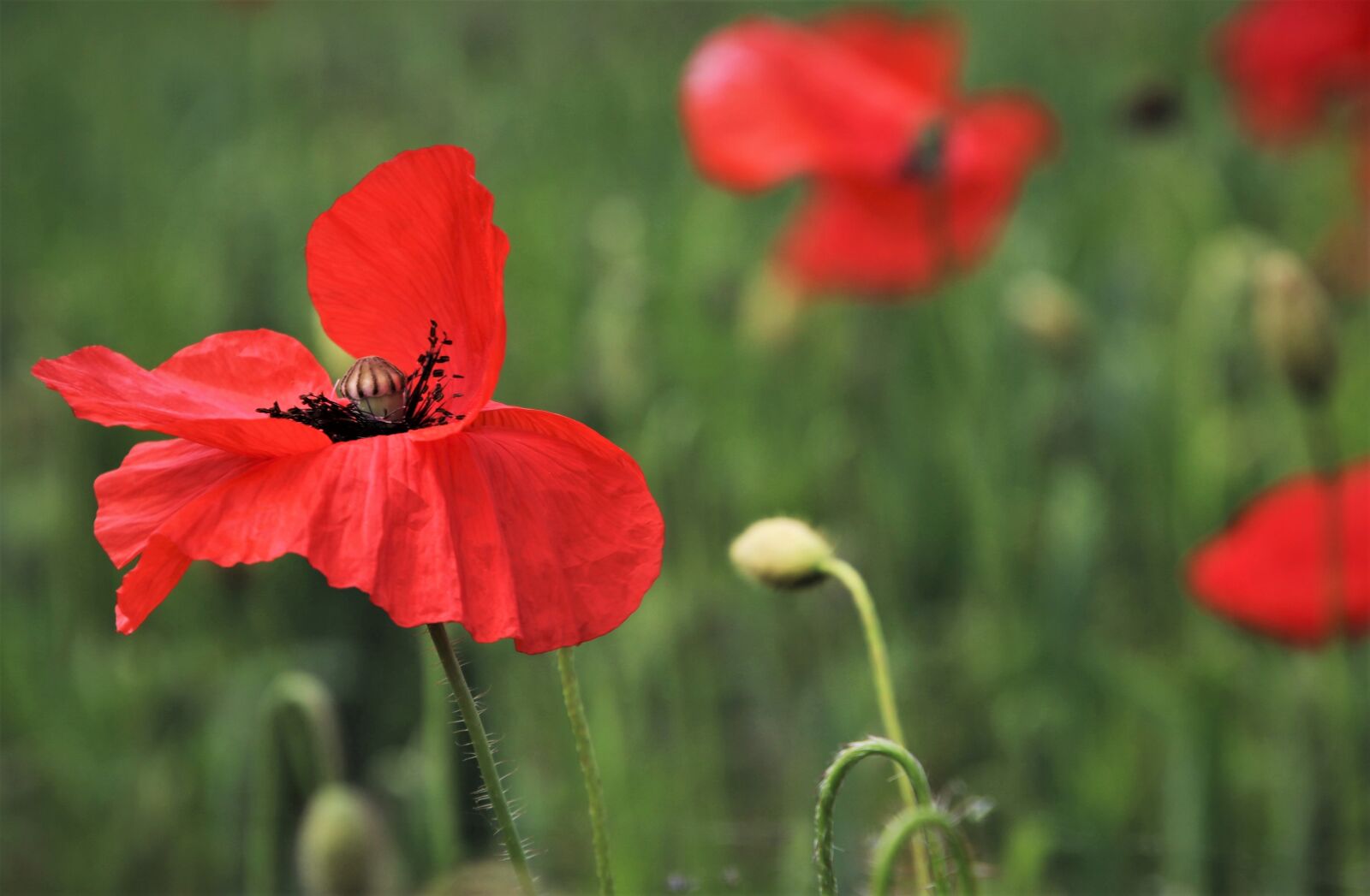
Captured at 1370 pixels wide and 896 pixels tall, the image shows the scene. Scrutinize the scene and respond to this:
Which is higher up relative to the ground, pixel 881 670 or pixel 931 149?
pixel 931 149

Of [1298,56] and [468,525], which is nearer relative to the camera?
[468,525]

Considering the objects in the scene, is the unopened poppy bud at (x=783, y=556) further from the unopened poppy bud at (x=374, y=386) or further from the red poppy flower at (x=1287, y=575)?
the red poppy flower at (x=1287, y=575)

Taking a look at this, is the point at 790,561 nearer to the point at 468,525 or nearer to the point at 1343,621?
the point at 468,525

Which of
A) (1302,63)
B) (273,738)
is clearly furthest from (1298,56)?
(273,738)

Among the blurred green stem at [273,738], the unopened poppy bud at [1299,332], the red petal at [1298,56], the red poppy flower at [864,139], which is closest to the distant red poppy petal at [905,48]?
the red poppy flower at [864,139]

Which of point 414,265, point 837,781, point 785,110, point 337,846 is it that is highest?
point 785,110

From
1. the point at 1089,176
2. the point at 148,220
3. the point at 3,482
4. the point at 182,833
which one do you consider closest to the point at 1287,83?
the point at 1089,176

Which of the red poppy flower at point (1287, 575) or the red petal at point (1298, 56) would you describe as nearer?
the red poppy flower at point (1287, 575)

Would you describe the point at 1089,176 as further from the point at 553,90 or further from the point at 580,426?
the point at 580,426
